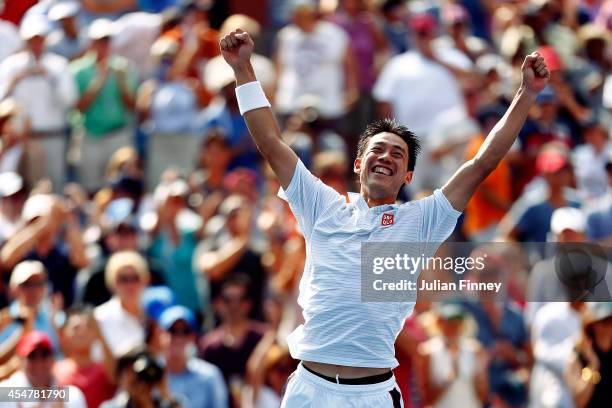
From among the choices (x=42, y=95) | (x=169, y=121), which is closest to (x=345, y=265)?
(x=169, y=121)

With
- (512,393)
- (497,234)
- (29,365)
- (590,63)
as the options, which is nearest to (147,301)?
(29,365)

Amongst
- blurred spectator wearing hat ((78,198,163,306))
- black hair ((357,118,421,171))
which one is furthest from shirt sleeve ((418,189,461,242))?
blurred spectator wearing hat ((78,198,163,306))

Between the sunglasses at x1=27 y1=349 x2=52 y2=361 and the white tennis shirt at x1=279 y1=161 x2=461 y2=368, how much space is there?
260 centimetres

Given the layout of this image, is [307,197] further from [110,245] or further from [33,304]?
[110,245]

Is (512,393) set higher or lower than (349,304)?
lower

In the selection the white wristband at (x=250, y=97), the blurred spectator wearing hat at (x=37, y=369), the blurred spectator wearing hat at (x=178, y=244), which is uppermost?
the white wristband at (x=250, y=97)

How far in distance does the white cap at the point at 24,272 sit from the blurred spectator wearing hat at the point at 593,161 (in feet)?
14.7

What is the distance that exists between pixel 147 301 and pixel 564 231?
283 centimetres

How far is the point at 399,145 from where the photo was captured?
6562mm

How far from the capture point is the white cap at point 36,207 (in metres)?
11.0

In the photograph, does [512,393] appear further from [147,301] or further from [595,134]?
[595,134]

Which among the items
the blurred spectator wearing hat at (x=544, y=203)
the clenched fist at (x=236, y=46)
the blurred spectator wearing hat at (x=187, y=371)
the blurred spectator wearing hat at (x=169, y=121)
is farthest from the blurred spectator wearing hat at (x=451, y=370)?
the blurred spectator wearing hat at (x=169, y=121)

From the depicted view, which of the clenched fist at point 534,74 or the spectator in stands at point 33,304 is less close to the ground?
the clenched fist at point 534,74

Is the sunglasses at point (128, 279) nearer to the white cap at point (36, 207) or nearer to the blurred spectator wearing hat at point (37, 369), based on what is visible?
the white cap at point (36, 207)
